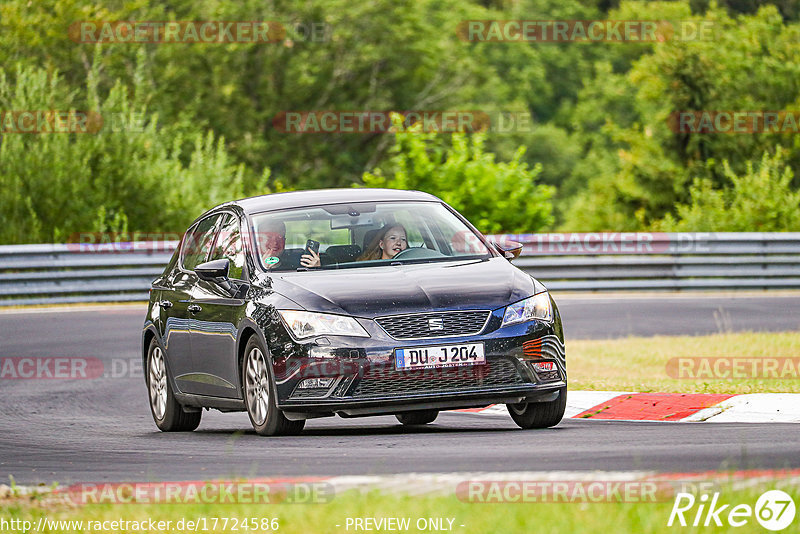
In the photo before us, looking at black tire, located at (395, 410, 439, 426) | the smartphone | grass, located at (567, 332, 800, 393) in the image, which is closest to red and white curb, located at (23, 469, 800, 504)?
the smartphone

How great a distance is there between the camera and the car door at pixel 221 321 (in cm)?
980

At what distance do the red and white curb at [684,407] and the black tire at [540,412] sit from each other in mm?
1056

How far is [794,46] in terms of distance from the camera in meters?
51.2

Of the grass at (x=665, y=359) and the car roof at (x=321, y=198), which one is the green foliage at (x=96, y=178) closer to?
the grass at (x=665, y=359)

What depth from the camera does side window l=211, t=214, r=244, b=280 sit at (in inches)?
396

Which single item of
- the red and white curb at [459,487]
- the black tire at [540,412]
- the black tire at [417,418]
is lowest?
the black tire at [417,418]

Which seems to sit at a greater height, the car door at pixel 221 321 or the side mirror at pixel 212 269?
the side mirror at pixel 212 269

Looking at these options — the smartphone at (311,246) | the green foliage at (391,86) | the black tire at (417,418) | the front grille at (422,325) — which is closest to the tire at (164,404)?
the black tire at (417,418)

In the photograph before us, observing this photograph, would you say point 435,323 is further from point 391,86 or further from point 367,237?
point 391,86

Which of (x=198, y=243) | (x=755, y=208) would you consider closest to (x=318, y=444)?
(x=198, y=243)

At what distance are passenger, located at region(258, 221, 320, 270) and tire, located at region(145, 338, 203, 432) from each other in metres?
1.61

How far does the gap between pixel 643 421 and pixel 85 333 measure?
35.4 feet

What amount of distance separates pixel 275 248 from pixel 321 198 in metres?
0.75

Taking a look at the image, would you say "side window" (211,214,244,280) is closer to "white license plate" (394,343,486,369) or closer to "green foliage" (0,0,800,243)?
"white license plate" (394,343,486,369)
